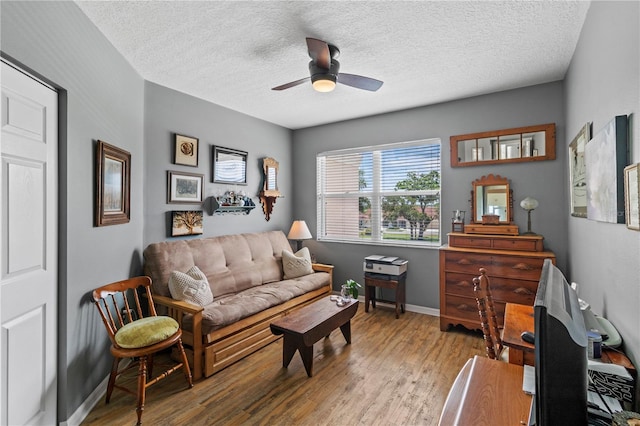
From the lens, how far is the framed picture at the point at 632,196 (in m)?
1.18

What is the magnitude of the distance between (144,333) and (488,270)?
3.17 metres

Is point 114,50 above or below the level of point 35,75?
above

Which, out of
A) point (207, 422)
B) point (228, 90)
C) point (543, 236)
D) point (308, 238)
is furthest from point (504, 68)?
point (207, 422)

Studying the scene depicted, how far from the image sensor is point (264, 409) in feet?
7.01

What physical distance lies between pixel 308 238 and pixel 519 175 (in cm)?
287

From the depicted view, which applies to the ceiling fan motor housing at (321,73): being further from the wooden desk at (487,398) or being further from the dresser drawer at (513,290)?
the dresser drawer at (513,290)

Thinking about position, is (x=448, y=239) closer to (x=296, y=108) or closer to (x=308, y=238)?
(x=308, y=238)

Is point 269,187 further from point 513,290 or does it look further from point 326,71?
point 513,290

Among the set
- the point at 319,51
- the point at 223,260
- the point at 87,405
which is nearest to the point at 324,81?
the point at 319,51

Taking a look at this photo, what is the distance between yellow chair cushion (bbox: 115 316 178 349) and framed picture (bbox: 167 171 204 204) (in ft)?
4.85

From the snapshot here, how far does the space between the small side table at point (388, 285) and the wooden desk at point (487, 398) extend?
2.55 meters

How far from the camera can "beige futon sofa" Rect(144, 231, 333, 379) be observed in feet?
8.38

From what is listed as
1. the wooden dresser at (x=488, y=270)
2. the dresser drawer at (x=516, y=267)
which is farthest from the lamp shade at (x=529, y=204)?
the dresser drawer at (x=516, y=267)

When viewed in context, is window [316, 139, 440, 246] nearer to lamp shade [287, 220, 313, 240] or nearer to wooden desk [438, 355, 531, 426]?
lamp shade [287, 220, 313, 240]
